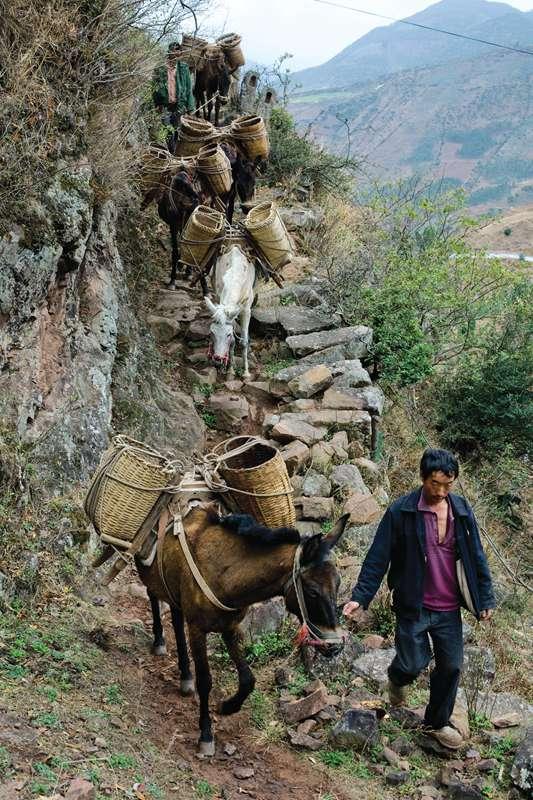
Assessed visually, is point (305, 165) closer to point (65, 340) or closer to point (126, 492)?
point (65, 340)

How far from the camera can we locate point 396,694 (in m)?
4.56

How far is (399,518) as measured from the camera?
13.7 ft

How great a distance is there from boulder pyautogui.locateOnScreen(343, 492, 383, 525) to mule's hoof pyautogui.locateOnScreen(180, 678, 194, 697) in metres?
2.70

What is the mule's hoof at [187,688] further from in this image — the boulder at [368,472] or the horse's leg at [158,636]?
the boulder at [368,472]

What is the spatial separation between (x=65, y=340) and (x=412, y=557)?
412 centimetres

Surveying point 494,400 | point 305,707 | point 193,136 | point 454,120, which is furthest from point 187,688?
point 454,120

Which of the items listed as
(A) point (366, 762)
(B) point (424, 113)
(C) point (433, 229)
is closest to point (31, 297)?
(A) point (366, 762)

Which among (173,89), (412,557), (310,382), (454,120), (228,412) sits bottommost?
(228,412)

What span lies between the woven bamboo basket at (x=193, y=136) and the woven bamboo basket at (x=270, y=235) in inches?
102

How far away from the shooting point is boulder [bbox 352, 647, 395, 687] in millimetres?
4969

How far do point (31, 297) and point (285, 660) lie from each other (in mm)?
3637

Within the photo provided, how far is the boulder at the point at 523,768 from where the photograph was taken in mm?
3992

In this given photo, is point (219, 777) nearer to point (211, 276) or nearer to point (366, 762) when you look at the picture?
point (366, 762)

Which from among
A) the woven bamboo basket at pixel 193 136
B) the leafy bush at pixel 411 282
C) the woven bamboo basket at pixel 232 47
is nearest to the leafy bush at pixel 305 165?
the leafy bush at pixel 411 282
